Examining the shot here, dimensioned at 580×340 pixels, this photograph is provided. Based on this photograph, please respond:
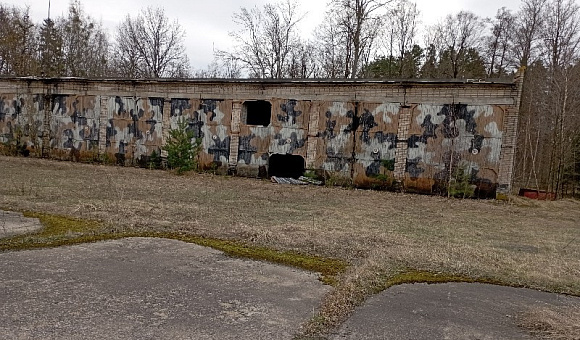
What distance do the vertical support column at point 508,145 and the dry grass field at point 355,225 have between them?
612mm

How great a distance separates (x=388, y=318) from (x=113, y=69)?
118 feet

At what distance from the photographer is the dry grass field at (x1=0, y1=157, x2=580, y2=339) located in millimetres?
4246

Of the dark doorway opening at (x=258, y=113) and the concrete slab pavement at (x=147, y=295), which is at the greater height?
the dark doorway opening at (x=258, y=113)

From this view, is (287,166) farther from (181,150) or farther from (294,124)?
(181,150)

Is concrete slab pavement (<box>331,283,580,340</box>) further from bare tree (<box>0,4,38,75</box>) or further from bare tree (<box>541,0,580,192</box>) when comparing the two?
bare tree (<box>0,4,38,75</box>)

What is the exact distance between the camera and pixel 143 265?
3916mm

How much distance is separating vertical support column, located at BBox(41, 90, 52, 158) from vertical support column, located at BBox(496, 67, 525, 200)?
59.8ft

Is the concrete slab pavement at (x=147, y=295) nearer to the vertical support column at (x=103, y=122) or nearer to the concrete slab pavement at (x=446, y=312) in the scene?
the concrete slab pavement at (x=446, y=312)

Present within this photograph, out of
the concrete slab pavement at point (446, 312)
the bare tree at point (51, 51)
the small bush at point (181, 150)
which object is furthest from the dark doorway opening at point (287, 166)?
the bare tree at point (51, 51)

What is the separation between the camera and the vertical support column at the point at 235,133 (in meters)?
15.6

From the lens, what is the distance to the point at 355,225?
23.5 feet

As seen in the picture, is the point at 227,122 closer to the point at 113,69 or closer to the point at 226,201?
the point at 226,201

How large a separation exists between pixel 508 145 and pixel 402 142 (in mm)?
3136

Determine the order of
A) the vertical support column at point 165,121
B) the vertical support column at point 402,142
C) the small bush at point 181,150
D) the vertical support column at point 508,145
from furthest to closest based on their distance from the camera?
the vertical support column at point 165,121
the small bush at point 181,150
the vertical support column at point 402,142
the vertical support column at point 508,145
